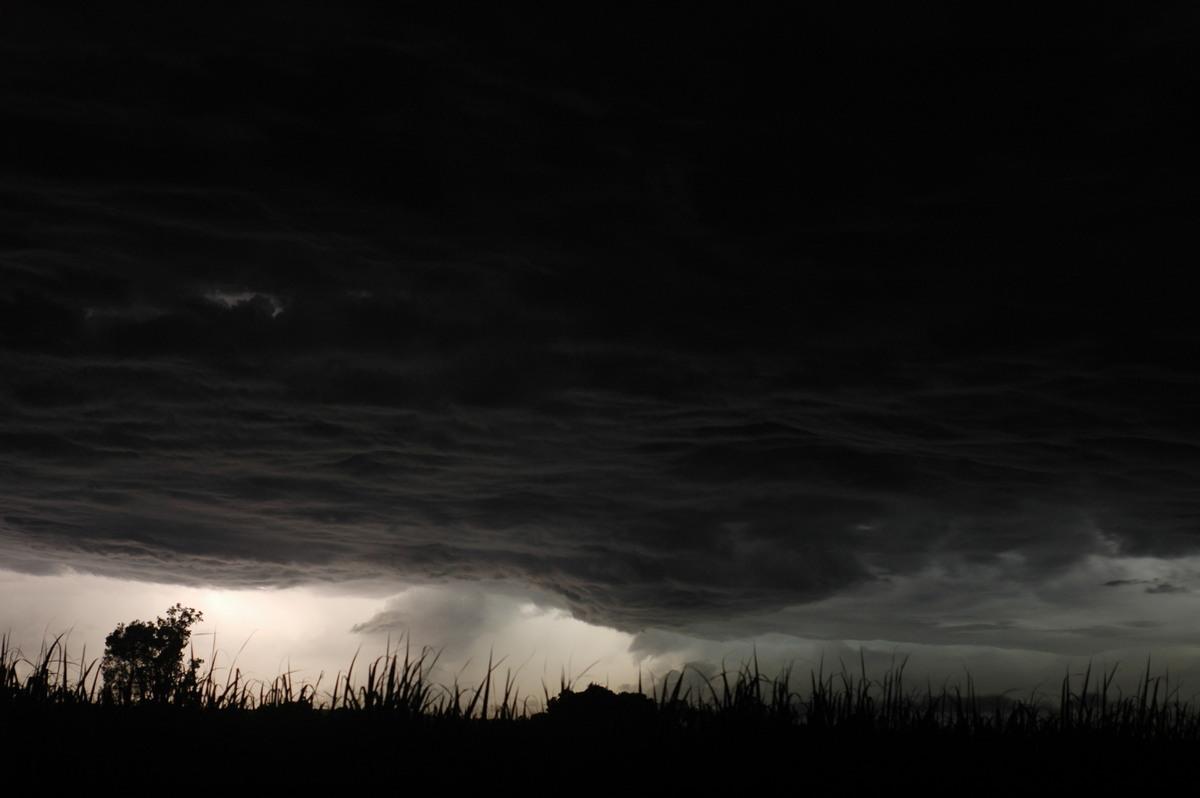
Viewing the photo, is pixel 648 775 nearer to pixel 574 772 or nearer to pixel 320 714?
pixel 574 772

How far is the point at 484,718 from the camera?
1224 cm

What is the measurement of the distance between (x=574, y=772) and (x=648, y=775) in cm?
72

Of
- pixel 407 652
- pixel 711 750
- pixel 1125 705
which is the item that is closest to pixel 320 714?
pixel 407 652

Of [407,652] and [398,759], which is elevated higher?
[407,652]

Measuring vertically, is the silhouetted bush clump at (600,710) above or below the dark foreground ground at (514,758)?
above

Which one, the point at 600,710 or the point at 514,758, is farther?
the point at 600,710

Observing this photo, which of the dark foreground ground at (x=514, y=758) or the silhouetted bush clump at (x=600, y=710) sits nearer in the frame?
the dark foreground ground at (x=514, y=758)

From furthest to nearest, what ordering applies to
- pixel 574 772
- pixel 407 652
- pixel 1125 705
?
pixel 1125 705
pixel 407 652
pixel 574 772

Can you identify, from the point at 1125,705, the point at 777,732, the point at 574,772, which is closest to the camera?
the point at 574,772

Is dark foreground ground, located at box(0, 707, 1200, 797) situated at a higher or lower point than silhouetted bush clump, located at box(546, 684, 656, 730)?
lower

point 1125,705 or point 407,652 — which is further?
point 1125,705

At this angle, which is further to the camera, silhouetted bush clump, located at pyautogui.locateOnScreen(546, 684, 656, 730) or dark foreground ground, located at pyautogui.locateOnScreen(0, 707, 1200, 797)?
silhouetted bush clump, located at pyautogui.locateOnScreen(546, 684, 656, 730)

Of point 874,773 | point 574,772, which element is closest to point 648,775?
point 574,772

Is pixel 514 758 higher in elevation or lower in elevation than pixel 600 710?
lower
